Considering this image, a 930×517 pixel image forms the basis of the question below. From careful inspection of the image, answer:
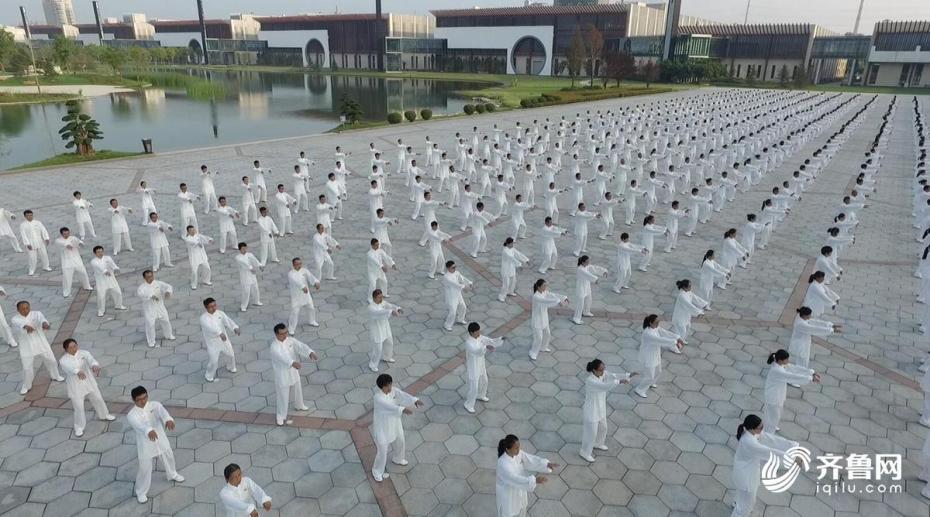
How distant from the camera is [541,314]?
27.0 ft

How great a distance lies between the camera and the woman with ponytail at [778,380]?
6402 millimetres

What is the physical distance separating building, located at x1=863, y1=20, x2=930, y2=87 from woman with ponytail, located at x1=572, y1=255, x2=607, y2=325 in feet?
268

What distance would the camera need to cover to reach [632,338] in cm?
906

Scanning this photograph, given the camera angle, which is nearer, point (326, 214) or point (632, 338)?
point (632, 338)

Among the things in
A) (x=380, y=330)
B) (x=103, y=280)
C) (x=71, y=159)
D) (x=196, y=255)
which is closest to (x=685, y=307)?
(x=380, y=330)

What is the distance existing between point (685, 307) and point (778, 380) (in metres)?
2.10

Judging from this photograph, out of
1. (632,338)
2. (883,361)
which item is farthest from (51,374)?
(883,361)

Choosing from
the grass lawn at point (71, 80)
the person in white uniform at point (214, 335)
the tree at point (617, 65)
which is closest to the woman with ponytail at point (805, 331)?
the person in white uniform at point (214, 335)

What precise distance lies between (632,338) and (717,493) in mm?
3418

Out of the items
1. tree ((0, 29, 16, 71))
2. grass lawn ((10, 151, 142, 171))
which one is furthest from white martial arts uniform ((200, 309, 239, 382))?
tree ((0, 29, 16, 71))

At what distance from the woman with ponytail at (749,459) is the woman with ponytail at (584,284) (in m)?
4.06

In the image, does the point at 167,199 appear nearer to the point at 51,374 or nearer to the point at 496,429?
the point at 51,374

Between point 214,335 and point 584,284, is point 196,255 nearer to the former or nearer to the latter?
point 214,335

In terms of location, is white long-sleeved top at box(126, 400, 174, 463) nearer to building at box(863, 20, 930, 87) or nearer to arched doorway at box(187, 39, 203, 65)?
building at box(863, 20, 930, 87)
